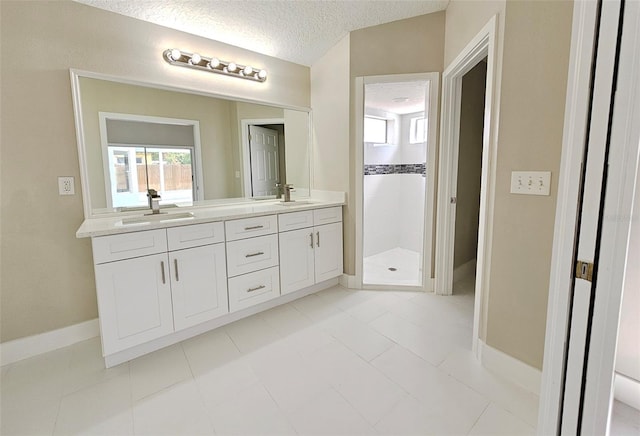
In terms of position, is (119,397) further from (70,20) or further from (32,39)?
(70,20)

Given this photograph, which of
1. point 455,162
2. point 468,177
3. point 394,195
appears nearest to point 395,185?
point 394,195

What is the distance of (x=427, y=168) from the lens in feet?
8.54

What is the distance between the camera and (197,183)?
2471 millimetres

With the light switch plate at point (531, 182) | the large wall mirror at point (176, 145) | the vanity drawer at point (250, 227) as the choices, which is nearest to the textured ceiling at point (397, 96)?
the large wall mirror at point (176, 145)

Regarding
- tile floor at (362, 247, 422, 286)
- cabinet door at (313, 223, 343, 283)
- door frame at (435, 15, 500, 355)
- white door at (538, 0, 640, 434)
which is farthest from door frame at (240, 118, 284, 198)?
white door at (538, 0, 640, 434)

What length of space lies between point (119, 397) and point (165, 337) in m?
0.45

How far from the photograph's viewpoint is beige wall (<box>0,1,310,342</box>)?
177 centimetres

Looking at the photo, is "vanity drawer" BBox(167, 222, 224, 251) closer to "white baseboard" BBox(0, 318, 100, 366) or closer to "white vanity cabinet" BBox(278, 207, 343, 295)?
"white vanity cabinet" BBox(278, 207, 343, 295)

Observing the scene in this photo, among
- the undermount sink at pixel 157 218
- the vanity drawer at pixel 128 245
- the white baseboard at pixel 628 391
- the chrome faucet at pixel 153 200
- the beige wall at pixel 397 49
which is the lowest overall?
the white baseboard at pixel 628 391

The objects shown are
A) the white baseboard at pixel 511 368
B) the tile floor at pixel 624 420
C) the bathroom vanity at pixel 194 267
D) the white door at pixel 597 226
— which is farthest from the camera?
the bathroom vanity at pixel 194 267

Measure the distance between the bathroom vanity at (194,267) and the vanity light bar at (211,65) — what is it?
1145mm

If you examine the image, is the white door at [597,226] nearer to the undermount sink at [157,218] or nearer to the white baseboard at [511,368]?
the white baseboard at [511,368]

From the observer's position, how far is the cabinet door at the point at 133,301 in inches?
66.2

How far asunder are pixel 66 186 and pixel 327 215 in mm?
1937
